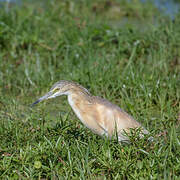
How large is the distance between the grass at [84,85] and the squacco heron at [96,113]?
0.39 ft

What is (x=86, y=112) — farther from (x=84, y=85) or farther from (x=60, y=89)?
(x=84, y=85)

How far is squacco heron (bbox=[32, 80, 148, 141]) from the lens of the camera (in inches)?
138

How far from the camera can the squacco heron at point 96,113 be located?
351 centimetres

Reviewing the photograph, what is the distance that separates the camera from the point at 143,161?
125 inches

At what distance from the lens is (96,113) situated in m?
3.53

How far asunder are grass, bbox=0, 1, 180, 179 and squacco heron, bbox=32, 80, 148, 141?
119mm

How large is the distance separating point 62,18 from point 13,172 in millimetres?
4151

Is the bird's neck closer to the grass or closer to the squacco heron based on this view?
the squacco heron

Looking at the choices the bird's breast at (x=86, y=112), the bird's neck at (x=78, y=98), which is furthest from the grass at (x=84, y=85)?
the bird's neck at (x=78, y=98)

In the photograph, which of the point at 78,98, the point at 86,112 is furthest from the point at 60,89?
the point at 86,112

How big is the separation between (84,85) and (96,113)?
5.11 feet

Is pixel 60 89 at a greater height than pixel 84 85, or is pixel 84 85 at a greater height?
pixel 60 89

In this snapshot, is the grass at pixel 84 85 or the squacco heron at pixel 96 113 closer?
the grass at pixel 84 85

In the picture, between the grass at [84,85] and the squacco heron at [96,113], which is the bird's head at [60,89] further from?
the grass at [84,85]
